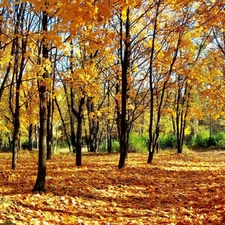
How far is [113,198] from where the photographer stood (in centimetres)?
696

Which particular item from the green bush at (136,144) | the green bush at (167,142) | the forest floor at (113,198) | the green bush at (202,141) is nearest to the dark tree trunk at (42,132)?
the forest floor at (113,198)

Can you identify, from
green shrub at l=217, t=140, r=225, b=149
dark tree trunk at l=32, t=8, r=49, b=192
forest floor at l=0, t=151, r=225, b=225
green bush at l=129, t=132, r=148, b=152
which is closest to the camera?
forest floor at l=0, t=151, r=225, b=225

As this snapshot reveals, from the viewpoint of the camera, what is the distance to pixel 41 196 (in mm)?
6492

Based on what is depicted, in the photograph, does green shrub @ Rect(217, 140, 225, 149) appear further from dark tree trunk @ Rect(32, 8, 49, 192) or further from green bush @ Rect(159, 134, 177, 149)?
dark tree trunk @ Rect(32, 8, 49, 192)

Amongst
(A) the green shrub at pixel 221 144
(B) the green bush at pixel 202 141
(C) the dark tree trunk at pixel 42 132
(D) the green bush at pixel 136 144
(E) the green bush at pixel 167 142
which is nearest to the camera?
(C) the dark tree trunk at pixel 42 132

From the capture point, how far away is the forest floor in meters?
5.19

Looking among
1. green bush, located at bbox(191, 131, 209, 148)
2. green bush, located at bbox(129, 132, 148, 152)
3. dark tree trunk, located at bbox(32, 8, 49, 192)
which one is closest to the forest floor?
dark tree trunk, located at bbox(32, 8, 49, 192)

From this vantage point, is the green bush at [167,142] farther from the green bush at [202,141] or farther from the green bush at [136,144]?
A: the green bush at [136,144]

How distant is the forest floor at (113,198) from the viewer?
5.19m

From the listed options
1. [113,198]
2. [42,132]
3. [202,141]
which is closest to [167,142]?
[202,141]

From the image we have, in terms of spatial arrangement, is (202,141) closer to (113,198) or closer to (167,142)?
(167,142)

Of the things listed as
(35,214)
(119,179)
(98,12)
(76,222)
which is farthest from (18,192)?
(98,12)

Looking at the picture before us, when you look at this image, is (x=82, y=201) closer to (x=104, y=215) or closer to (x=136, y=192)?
(x=104, y=215)

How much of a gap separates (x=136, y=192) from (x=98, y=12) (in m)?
5.39
